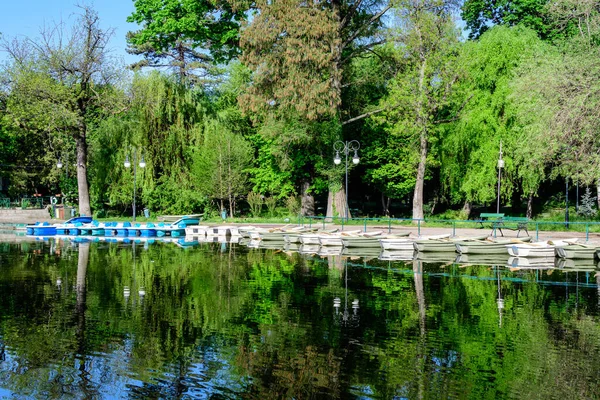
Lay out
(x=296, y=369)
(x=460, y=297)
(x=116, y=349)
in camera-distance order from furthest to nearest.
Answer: (x=460, y=297) → (x=116, y=349) → (x=296, y=369)

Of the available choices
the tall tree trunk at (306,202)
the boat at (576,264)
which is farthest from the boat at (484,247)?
the tall tree trunk at (306,202)

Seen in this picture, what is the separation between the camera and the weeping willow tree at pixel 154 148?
156 ft

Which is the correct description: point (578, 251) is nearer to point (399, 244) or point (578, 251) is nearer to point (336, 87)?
point (399, 244)

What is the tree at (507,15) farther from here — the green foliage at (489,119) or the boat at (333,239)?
the boat at (333,239)

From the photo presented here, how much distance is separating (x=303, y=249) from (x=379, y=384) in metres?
21.4

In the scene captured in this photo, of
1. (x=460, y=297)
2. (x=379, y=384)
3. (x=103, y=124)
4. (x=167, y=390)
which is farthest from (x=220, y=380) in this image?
(x=103, y=124)

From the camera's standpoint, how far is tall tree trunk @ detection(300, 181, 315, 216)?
4609cm

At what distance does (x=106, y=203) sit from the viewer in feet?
172

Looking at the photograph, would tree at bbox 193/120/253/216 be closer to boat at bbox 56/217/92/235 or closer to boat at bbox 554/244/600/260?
boat at bbox 56/217/92/235

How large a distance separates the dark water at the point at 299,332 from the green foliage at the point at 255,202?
2347cm

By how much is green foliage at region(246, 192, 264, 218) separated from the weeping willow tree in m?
3.77

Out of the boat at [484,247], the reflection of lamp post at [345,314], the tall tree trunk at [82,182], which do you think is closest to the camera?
the reflection of lamp post at [345,314]

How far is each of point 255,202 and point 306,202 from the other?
3.99 metres

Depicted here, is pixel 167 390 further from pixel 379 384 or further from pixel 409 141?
pixel 409 141
